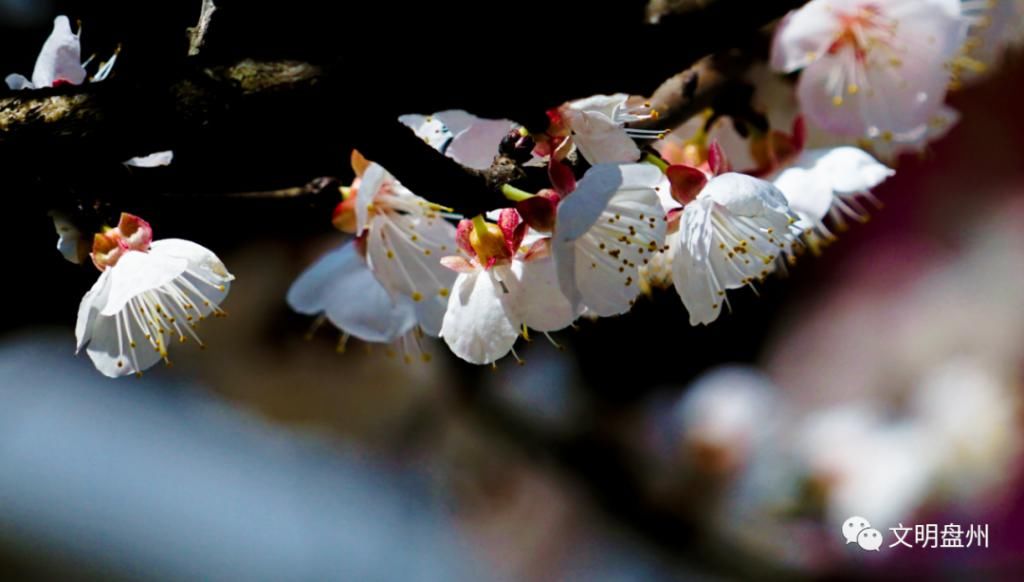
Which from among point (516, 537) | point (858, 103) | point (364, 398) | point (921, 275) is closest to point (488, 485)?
point (364, 398)

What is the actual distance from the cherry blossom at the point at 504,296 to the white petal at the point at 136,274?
0.45 feet

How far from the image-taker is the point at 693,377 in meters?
2.67

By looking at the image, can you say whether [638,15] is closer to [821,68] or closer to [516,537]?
[821,68]

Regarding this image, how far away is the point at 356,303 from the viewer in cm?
64

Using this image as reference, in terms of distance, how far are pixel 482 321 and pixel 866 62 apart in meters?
0.37

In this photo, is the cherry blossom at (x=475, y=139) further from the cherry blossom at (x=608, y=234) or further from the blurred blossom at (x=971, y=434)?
the blurred blossom at (x=971, y=434)

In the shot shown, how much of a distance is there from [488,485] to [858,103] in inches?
88.3

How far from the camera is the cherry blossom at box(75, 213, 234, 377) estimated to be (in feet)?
1.69

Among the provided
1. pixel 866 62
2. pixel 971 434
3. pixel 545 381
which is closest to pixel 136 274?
pixel 866 62

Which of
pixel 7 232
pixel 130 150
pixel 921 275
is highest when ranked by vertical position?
pixel 130 150

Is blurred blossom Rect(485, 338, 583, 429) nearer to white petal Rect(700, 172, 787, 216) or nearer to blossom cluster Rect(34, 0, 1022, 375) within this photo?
blossom cluster Rect(34, 0, 1022, 375)

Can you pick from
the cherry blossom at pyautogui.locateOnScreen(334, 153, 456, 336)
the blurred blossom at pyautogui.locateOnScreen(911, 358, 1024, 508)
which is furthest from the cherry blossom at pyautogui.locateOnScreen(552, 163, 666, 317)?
the blurred blossom at pyautogui.locateOnScreen(911, 358, 1024, 508)

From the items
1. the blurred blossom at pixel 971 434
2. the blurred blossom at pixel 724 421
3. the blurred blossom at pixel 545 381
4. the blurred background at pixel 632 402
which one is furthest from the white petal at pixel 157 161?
the blurred blossom at pixel 971 434

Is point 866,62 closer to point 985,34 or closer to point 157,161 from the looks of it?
point 985,34
